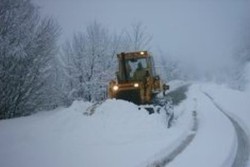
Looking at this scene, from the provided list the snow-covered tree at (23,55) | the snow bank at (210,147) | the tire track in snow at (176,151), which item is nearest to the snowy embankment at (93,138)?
the tire track in snow at (176,151)

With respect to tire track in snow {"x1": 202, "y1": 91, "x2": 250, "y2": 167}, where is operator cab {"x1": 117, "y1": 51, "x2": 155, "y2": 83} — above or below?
above

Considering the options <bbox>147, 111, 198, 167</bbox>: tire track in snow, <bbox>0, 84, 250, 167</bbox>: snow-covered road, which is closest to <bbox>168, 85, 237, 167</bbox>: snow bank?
<bbox>0, 84, 250, 167</bbox>: snow-covered road

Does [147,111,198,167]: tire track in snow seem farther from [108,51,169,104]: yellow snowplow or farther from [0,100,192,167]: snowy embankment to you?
[108,51,169,104]: yellow snowplow

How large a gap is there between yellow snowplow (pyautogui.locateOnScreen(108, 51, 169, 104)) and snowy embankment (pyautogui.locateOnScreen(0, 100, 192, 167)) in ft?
6.52

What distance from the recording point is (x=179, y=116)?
901 inches

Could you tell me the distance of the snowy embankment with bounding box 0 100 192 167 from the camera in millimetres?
10664

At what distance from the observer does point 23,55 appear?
20000 millimetres

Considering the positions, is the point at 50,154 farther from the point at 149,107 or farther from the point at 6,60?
the point at 6,60

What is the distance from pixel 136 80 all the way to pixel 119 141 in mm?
7102

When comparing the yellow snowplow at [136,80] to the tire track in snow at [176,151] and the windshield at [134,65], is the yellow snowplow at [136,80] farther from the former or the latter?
the tire track in snow at [176,151]

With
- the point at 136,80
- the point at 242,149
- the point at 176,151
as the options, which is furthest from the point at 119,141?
the point at 136,80

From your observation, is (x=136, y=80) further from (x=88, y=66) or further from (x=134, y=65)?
(x=88, y=66)

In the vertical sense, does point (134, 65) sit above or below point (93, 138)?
above

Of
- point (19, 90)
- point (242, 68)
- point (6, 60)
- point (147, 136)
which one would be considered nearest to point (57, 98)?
point (19, 90)
